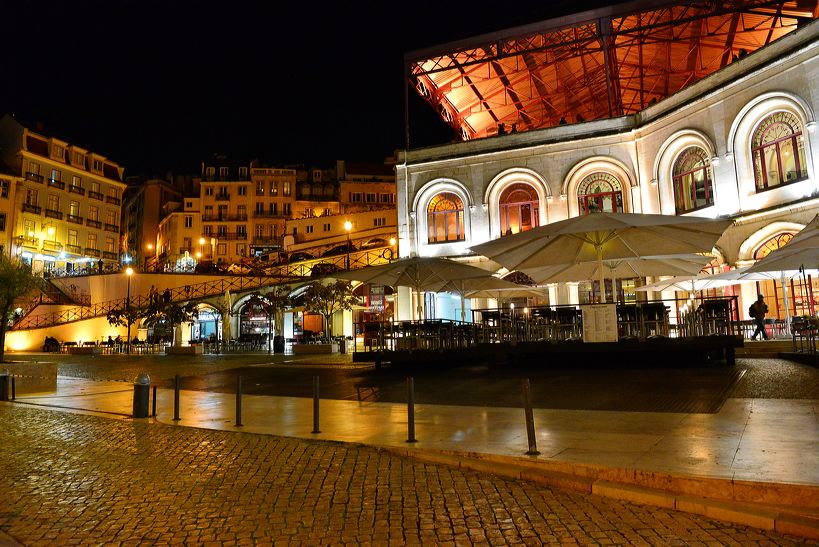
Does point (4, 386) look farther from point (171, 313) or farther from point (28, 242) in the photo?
point (28, 242)

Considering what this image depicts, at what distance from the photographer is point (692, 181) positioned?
77.2ft

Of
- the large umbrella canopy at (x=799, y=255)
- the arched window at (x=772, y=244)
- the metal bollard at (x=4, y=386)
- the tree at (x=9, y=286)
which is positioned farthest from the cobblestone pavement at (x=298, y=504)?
the tree at (x=9, y=286)

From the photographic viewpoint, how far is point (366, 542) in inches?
169

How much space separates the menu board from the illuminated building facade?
1077 cm

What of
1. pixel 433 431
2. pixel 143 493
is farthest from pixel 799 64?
pixel 143 493

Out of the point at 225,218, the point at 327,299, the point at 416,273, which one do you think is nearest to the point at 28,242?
the point at 225,218

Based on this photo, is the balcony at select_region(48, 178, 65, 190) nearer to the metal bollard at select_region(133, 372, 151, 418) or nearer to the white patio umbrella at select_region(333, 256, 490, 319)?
the white patio umbrella at select_region(333, 256, 490, 319)

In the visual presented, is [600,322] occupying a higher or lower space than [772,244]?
lower

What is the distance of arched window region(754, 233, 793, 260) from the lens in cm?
2033

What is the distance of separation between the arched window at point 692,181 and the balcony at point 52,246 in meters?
55.3

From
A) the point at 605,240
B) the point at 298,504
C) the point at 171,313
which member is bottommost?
the point at 298,504

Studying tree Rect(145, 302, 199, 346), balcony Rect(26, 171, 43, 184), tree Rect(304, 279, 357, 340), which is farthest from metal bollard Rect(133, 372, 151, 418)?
balcony Rect(26, 171, 43, 184)

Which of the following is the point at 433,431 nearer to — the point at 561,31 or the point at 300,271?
the point at 561,31

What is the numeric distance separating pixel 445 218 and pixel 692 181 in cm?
1127
